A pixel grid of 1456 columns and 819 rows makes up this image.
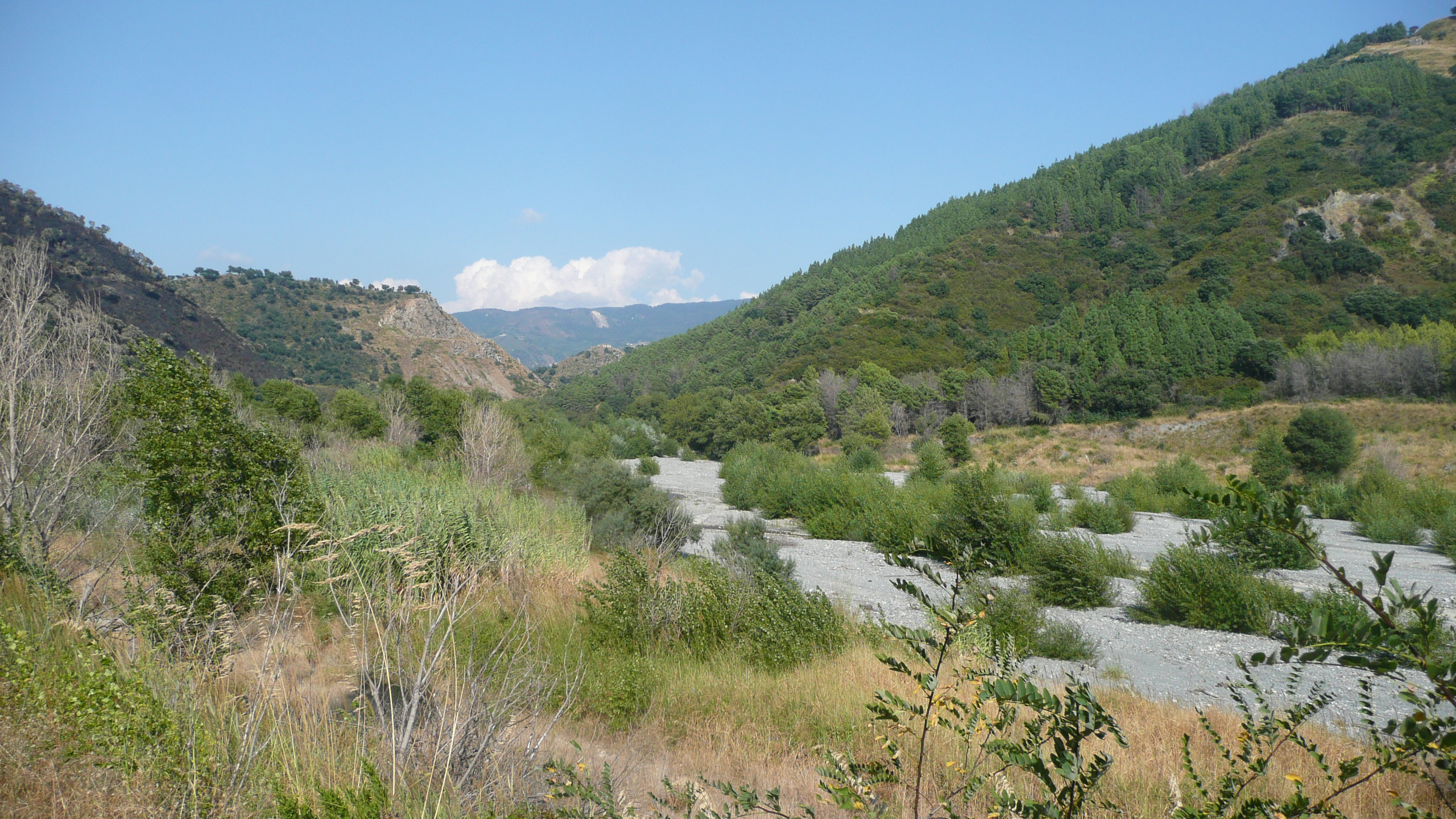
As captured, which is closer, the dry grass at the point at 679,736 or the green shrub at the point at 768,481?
the dry grass at the point at 679,736

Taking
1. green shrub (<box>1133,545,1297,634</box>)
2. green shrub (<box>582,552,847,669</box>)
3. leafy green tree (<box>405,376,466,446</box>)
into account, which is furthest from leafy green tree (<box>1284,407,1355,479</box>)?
leafy green tree (<box>405,376,466,446</box>)

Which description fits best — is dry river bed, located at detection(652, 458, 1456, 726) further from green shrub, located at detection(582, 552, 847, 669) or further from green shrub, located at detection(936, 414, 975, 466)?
green shrub, located at detection(936, 414, 975, 466)

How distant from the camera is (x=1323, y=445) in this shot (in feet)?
82.6

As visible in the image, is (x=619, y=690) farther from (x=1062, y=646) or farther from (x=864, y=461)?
(x=864, y=461)

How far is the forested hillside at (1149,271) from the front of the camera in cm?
4997

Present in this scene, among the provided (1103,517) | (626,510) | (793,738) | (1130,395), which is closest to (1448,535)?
(1103,517)

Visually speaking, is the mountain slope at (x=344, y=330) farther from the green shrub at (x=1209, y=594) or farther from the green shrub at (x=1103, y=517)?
the green shrub at (x=1209, y=594)

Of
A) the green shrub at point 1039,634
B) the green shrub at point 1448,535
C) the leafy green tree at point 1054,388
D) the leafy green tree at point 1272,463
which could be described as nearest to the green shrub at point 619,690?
the green shrub at point 1039,634

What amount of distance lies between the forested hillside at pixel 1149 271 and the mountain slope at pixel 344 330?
1169 centimetres

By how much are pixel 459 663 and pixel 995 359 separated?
57.8 meters

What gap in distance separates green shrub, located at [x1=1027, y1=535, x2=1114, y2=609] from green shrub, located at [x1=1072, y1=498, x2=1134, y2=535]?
7371mm

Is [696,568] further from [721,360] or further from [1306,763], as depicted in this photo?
[721,360]

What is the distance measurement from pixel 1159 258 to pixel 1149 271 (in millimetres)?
3923

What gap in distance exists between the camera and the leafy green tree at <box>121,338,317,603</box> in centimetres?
529
